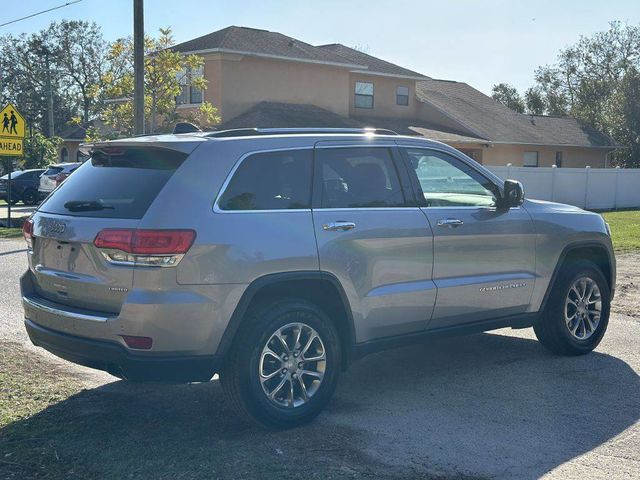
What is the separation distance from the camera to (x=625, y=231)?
2097 cm

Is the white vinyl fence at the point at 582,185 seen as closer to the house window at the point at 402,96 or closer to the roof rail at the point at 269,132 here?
the house window at the point at 402,96

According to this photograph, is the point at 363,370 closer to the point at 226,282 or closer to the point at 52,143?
the point at 226,282

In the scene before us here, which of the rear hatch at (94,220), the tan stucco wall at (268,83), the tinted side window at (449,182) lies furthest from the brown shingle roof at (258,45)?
the rear hatch at (94,220)

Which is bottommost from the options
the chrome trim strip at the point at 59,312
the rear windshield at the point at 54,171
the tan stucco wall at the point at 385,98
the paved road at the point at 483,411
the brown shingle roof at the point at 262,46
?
the paved road at the point at 483,411

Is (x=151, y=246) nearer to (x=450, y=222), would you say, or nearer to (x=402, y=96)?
(x=450, y=222)

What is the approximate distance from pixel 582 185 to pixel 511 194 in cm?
2836

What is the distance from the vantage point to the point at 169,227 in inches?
191

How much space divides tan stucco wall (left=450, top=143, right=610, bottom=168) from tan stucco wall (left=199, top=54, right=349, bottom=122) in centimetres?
592

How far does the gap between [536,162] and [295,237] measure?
3890cm

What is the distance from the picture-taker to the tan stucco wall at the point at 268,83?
2938 centimetres

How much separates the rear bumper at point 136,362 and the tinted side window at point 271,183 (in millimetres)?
968

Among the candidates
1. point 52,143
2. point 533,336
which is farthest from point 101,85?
point 533,336

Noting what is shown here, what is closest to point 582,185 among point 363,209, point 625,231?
point 625,231

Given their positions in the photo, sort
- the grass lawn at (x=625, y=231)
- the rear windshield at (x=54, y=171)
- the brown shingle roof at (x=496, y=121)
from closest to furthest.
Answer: the grass lawn at (x=625, y=231), the rear windshield at (x=54, y=171), the brown shingle roof at (x=496, y=121)
